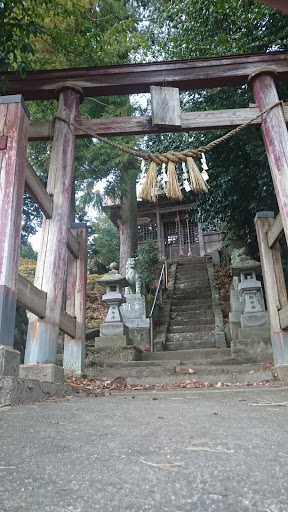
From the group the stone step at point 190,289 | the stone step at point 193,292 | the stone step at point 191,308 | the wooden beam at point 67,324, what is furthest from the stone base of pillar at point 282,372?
the stone step at point 190,289

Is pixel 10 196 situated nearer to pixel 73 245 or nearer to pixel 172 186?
pixel 172 186

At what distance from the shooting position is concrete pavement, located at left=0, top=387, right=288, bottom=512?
0.97 metres

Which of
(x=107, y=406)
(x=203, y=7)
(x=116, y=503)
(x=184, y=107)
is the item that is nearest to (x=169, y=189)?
(x=107, y=406)

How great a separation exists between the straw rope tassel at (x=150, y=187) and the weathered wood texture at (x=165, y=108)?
701 mm

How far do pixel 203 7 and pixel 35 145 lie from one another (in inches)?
207

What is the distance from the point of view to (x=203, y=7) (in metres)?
8.31

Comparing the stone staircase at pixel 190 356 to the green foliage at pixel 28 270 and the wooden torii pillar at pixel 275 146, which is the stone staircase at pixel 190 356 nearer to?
the wooden torii pillar at pixel 275 146

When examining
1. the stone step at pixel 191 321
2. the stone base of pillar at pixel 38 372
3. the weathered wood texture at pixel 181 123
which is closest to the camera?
the stone base of pillar at pixel 38 372

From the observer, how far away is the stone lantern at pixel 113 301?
805cm

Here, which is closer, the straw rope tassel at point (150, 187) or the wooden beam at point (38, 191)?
the wooden beam at point (38, 191)

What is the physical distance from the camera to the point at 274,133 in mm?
4789

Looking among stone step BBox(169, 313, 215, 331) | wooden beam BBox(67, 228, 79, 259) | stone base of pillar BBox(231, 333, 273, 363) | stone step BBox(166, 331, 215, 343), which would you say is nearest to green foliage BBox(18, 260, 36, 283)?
stone step BBox(169, 313, 215, 331)

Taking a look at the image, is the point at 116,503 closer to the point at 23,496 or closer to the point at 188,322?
the point at 23,496

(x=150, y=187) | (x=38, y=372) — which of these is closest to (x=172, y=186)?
(x=150, y=187)
